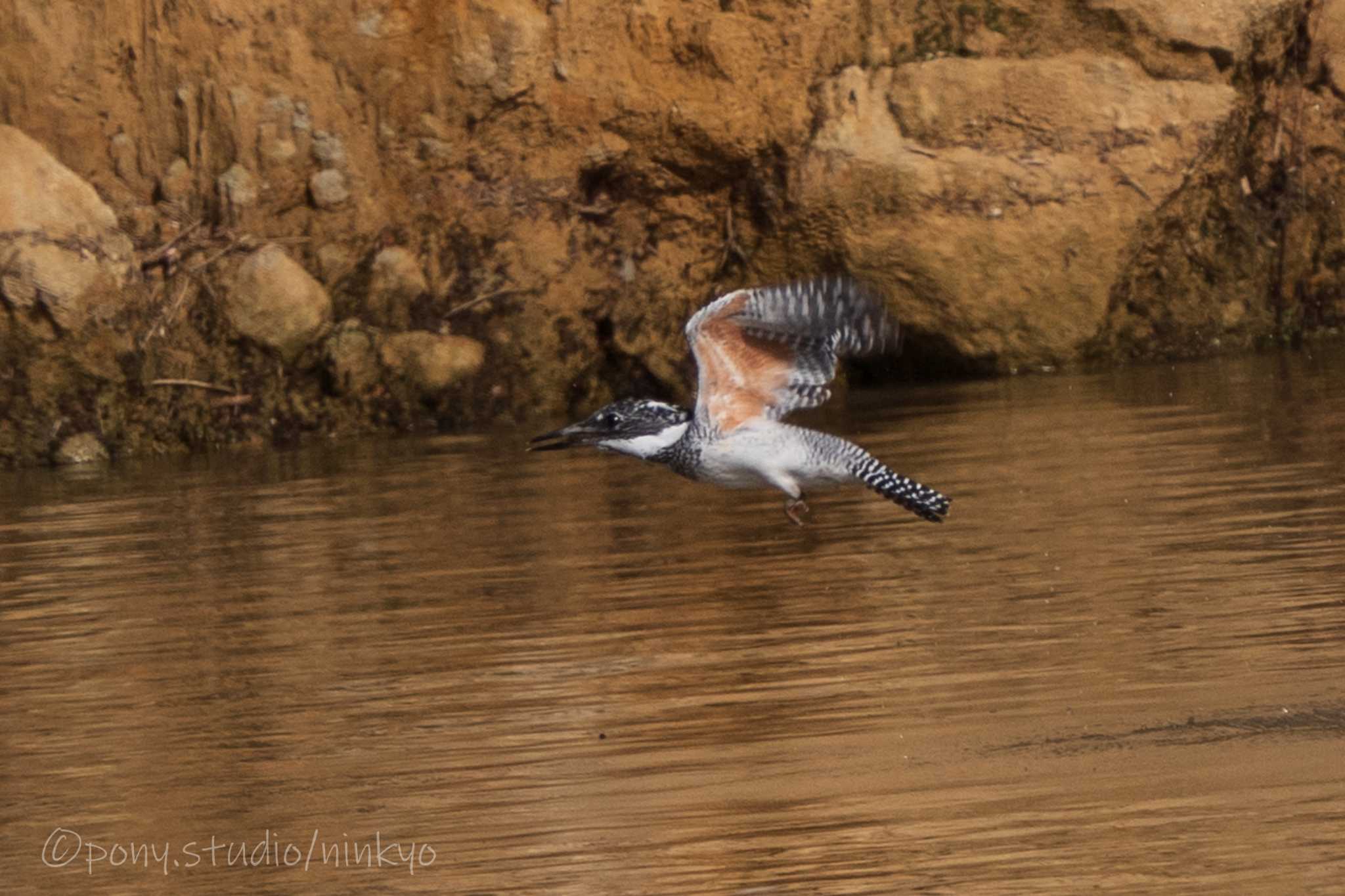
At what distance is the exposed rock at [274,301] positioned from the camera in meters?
16.2

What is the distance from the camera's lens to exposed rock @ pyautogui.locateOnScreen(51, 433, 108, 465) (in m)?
15.9

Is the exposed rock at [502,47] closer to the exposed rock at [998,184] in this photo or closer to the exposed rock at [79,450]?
the exposed rock at [998,184]

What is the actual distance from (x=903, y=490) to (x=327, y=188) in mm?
9276

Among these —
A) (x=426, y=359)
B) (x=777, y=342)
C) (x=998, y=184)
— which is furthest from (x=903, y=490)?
(x=998, y=184)

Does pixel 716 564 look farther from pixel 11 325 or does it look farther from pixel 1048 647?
pixel 11 325

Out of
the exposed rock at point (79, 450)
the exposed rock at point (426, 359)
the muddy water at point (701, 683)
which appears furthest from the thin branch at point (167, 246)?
the muddy water at point (701, 683)

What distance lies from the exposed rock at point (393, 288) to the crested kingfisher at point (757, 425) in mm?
8423

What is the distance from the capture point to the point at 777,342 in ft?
26.6

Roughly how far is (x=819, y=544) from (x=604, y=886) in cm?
524

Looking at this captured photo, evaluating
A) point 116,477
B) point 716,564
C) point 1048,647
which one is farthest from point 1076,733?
point 116,477

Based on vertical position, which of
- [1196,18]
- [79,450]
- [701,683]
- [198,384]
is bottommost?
[79,450]

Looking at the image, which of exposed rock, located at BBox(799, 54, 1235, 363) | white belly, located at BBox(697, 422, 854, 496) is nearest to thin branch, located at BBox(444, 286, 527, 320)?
exposed rock, located at BBox(799, 54, 1235, 363)

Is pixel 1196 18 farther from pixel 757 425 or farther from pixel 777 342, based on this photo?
→ pixel 777 342

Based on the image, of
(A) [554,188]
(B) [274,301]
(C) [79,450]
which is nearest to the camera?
(C) [79,450]
